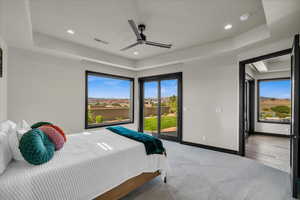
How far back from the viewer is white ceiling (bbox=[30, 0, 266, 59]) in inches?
90.0

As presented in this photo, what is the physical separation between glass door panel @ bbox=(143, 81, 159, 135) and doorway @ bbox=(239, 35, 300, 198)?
281cm

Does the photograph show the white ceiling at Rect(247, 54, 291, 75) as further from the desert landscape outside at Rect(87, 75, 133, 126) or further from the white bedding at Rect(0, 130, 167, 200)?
the white bedding at Rect(0, 130, 167, 200)

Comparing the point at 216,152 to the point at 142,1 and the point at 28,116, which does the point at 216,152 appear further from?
the point at 28,116

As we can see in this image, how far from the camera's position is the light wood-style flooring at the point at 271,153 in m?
3.20

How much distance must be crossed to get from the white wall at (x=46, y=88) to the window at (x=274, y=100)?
686 centimetres

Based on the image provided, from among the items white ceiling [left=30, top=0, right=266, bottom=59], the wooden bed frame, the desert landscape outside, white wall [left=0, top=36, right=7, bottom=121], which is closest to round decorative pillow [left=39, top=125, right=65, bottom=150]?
the wooden bed frame

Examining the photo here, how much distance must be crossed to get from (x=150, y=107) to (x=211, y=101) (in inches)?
94.8

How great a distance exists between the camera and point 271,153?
386 centimetres

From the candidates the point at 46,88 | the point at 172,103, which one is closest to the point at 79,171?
the point at 46,88

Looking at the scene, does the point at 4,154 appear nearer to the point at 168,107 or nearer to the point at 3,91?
the point at 3,91

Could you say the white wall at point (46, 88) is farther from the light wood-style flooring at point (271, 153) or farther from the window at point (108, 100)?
the light wood-style flooring at point (271, 153)

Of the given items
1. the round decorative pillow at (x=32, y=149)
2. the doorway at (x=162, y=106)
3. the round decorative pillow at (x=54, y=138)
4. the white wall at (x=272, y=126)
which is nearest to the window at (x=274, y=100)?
the white wall at (x=272, y=126)

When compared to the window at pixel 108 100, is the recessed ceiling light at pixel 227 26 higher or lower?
higher

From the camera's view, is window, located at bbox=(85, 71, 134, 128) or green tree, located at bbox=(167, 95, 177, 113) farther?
green tree, located at bbox=(167, 95, 177, 113)
